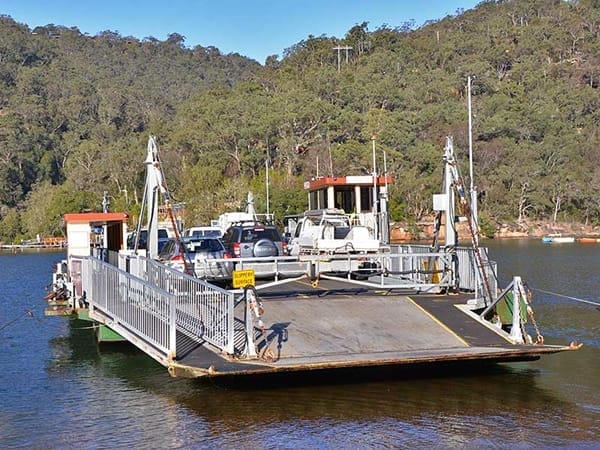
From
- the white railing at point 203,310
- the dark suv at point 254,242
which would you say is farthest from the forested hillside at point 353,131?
the white railing at point 203,310

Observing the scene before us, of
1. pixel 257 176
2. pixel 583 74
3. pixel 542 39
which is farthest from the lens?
pixel 542 39

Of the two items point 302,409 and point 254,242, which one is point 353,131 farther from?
point 302,409

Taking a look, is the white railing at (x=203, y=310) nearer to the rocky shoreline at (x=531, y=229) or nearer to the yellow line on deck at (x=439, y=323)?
the yellow line on deck at (x=439, y=323)

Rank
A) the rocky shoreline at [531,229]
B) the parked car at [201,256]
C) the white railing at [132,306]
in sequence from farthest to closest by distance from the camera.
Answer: the rocky shoreline at [531,229] → the parked car at [201,256] → the white railing at [132,306]

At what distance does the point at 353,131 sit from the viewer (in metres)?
120

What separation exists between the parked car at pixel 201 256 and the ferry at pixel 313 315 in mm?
1665

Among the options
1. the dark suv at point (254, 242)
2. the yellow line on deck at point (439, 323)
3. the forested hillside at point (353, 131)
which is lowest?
the yellow line on deck at point (439, 323)

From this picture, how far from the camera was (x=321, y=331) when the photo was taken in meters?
16.4

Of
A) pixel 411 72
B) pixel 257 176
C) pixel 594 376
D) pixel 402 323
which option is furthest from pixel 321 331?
pixel 411 72

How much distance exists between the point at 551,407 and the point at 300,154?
98.8 metres

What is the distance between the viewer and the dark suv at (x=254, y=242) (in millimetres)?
26859

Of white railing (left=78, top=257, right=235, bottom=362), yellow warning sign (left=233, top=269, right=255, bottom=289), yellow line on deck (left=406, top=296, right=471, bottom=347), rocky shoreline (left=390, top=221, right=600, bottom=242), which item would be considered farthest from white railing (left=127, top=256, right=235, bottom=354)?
rocky shoreline (left=390, top=221, right=600, bottom=242)

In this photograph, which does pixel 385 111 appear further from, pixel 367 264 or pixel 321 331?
pixel 321 331

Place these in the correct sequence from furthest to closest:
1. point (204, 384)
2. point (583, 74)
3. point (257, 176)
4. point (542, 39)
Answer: point (542, 39)
point (583, 74)
point (257, 176)
point (204, 384)
